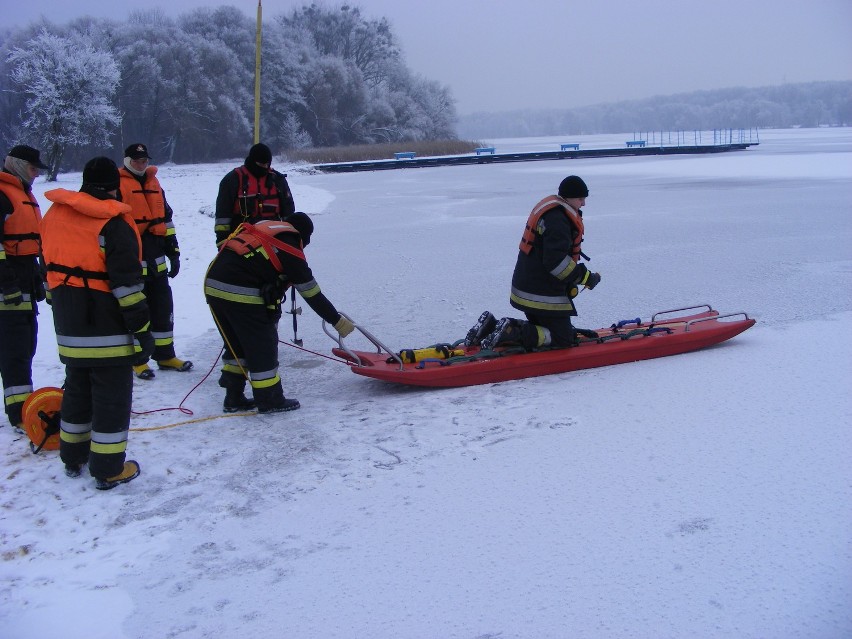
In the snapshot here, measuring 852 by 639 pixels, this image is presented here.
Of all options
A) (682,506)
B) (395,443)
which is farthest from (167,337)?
(682,506)

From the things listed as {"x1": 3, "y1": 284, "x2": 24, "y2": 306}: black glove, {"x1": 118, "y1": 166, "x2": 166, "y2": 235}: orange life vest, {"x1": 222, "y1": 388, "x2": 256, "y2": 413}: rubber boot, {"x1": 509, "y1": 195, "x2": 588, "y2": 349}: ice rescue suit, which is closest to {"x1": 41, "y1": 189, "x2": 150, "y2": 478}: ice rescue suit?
{"x1": 3, "y1": 284, "x2": 24, "y2": 306}: black glove

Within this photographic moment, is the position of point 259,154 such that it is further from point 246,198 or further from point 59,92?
point 59,92

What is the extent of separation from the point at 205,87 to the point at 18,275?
128 feet

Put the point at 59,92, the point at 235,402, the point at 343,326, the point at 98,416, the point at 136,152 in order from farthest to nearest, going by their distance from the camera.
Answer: the point at 59,92 → the point at 136,152 → the point at 235,402 → the point at 343,326 → the point at 98,416

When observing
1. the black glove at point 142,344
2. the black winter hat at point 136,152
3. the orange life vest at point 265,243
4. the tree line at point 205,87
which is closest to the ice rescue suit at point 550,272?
the orange life vest at point 265,243

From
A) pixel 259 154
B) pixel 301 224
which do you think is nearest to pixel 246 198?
pixel 259 154

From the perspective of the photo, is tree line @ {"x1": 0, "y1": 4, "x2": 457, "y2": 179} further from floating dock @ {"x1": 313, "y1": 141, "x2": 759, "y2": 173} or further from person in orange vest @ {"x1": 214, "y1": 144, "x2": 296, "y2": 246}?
person in orange vest @ {"x1": 214, "y1": 144, "x2": 296, "y2": 246}

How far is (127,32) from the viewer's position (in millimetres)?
39438

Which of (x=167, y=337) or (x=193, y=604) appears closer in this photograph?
(x=193, y=604)

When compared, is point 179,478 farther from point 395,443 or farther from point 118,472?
point 395,443

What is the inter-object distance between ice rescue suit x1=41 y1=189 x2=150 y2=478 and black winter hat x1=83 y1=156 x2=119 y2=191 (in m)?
0.07

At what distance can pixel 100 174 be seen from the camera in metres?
3.14

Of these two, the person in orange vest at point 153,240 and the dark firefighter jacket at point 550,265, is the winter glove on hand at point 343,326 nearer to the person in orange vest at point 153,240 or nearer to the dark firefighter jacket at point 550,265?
A: the dark firefighter jacket at point 550,265

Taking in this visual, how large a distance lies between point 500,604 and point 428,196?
46.9 feet
